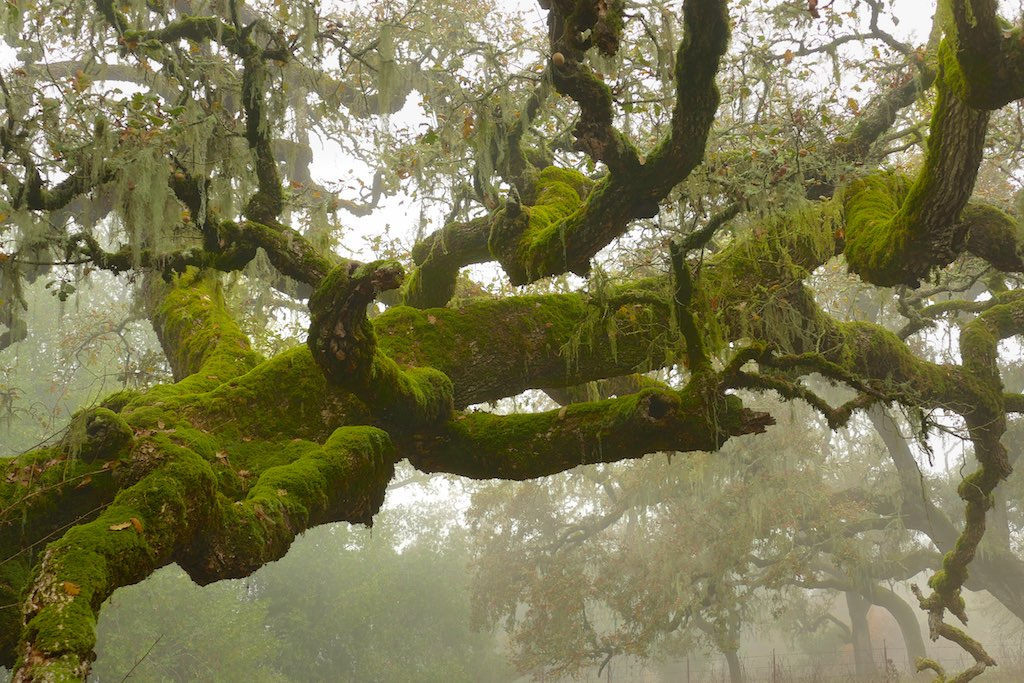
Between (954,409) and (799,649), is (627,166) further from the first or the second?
(799,649)

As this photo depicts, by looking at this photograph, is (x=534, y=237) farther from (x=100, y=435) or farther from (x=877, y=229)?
(x=100, y=435)

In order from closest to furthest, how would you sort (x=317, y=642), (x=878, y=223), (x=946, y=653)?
(x=878, y=223) < (x=317, y=642) < (x=946, y=653)

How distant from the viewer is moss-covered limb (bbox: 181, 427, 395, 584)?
12.2ft

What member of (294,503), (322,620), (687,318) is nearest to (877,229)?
(687,318)

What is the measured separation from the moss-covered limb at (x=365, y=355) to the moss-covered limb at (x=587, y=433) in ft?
0.92

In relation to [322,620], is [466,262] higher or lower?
higher

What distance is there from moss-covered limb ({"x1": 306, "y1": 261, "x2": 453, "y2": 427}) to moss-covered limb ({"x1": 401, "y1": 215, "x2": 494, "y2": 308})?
168 cm

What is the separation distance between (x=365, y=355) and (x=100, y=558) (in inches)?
71.1

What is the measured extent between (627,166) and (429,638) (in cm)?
2223

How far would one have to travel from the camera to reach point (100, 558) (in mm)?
3150

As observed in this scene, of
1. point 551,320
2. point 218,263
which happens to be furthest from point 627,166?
point 218,263

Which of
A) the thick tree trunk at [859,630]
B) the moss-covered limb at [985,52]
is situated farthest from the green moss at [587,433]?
the thick tree trunk at [859,630]

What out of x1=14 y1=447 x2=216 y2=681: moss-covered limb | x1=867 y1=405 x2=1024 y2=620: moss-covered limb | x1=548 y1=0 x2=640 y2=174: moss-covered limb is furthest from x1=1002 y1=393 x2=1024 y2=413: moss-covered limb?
x1=867 y1=405 x2=1024 y2=620: moss-covered limb

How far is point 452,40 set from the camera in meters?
9.16
